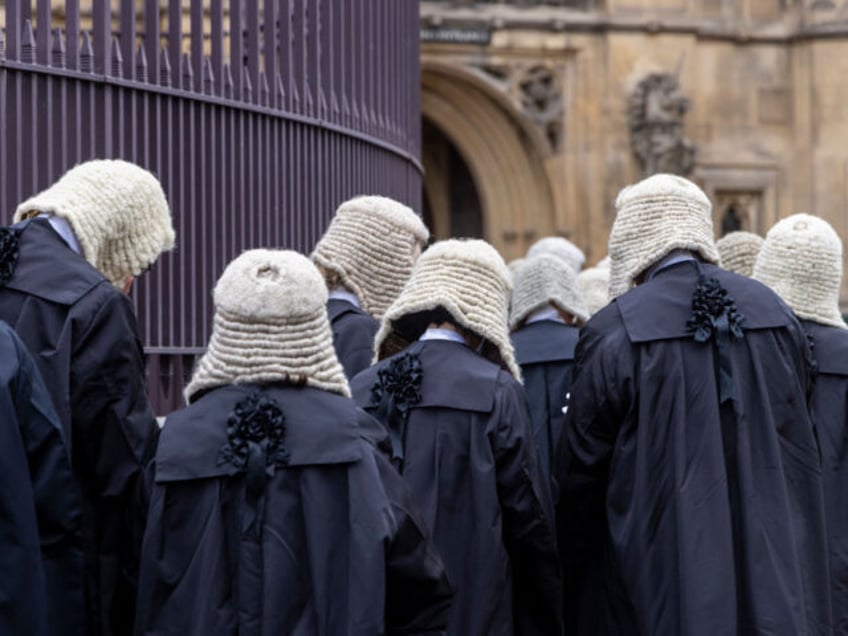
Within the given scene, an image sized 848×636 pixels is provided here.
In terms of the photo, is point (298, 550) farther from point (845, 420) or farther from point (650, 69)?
point (650, 69)

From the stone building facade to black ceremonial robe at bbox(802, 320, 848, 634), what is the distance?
15.2m

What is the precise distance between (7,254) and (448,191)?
19583 mm

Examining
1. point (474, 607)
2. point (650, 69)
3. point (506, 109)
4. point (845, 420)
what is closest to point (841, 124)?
point (650, 69)

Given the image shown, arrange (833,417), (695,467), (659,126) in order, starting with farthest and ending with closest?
(659,126), (833,417), (695,467)

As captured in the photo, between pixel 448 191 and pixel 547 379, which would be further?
pixel 448 191

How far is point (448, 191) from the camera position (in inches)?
958

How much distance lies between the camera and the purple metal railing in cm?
635

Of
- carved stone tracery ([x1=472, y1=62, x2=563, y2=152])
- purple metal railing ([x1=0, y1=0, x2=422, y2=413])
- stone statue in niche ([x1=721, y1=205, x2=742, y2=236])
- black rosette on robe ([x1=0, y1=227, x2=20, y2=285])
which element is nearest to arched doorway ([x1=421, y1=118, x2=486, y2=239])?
carved stone tracery ([x1=472, y1=62, x2=563, y2=152])

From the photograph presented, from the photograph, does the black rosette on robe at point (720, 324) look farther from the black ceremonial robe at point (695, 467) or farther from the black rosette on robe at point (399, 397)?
the black rosette on robe at point (399, 397)

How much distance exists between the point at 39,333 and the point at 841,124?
19.7 m

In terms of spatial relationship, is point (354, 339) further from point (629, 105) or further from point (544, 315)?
point (629, 105)

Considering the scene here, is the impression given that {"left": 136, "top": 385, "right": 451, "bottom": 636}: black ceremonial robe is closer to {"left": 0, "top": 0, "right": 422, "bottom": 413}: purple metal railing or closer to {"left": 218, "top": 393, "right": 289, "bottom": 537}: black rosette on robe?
{"left": 218, "top": 393, "right": 289, "bottom": 537}: black rosette on robe

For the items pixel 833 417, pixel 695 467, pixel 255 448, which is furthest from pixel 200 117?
pixel 255 448

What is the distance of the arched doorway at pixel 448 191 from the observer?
24.0 metres
